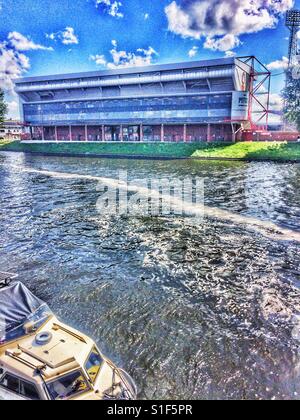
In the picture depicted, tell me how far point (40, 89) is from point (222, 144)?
74272 mm

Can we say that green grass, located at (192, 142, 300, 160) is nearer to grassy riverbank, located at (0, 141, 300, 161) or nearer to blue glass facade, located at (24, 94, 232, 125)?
grassy riverbank, located at (0, 141, 300, 161)

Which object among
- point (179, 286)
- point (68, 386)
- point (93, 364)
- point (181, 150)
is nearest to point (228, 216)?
point (179, 286)

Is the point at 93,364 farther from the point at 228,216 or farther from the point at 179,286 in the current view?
the point at 228,216

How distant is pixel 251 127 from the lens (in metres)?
90.3

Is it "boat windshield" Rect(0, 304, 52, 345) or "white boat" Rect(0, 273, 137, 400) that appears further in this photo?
"boat windshield" Rect(0, 304, 52, 345)

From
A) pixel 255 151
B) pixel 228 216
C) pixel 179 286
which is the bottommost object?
pixel 179 286

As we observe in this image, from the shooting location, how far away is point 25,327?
9906 mm

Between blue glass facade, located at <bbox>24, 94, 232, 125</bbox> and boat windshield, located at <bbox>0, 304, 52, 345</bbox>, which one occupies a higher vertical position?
blue glass facade, located at <bbox>24, 94, 232, 125</bbox>

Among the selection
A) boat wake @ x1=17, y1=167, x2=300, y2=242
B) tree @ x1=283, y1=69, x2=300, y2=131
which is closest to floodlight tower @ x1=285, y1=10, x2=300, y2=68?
tree @ x1=283, y1=69, x2=300, y2=131

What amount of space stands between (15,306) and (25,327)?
136 cm

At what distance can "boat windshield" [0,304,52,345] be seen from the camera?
9.69 m

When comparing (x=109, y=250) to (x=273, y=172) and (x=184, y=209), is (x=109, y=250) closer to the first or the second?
(x=184, y=209)

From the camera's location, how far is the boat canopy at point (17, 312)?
9922 mm

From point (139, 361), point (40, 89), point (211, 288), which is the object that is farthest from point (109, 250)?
point (40, 89)
